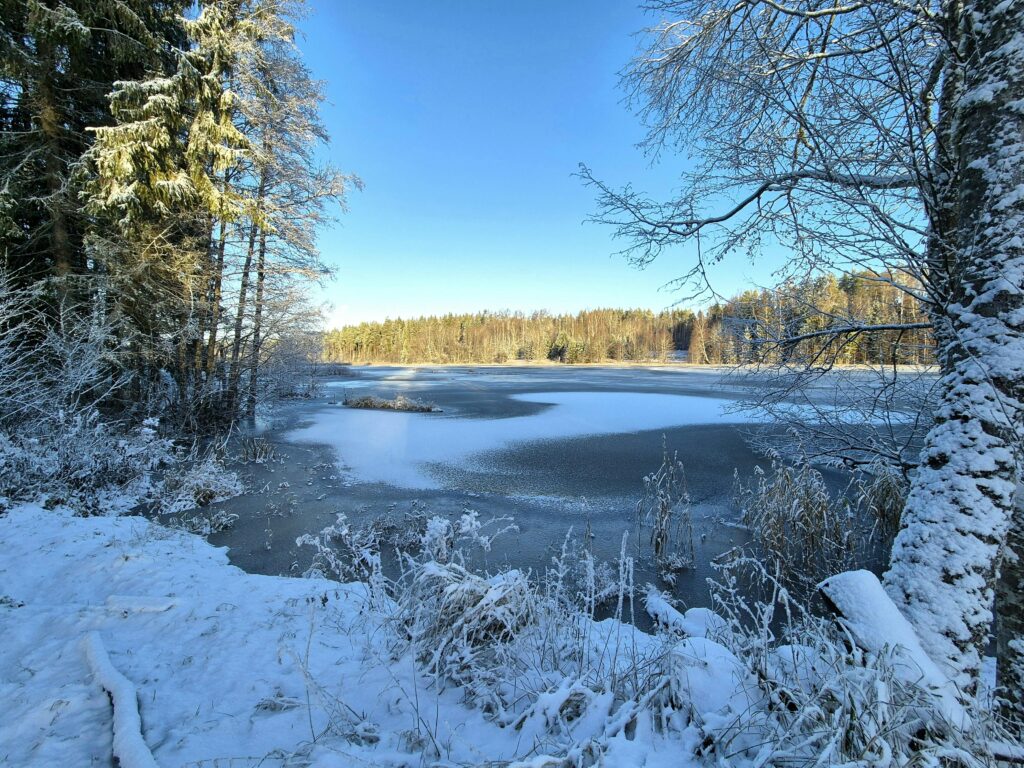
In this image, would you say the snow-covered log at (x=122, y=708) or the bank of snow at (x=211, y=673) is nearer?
the snow-covered log at (x=122, y=708)

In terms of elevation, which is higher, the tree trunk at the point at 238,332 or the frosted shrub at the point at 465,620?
the tree trunk at the point at 238,332

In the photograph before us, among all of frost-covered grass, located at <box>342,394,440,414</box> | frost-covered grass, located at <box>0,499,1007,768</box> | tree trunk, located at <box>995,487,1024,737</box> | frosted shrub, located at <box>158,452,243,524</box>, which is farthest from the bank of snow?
frost-covered grass, located at <box>342,394,440,414</box>

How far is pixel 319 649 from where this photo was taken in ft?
8.64

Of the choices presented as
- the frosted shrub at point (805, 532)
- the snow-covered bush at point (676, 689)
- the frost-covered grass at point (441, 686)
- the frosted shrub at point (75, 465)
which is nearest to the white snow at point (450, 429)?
the frosted shrub at point (805, 532)

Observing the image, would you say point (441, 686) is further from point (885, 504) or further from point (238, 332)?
point (238, 332)

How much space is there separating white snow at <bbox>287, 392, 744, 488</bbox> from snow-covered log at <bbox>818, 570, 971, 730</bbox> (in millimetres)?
6918

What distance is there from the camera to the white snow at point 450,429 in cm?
923

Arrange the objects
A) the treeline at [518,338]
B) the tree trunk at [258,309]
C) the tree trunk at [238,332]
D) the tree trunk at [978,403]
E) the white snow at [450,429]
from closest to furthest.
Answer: the tree trunk at [978,403] < the white snow at [450,429] < the tree trunk at [238,332] < the tree trunk at [258,309] < the treeline at [518,338]

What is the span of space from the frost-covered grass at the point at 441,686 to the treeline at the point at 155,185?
22.3 ft

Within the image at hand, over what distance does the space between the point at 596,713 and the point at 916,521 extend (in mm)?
1408

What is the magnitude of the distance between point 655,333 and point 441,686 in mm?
73859

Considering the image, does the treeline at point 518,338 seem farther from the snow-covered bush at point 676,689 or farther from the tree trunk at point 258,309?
the snow-covered bush at point 676,689

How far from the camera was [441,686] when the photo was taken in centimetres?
214

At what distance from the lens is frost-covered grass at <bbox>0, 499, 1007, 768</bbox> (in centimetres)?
139
